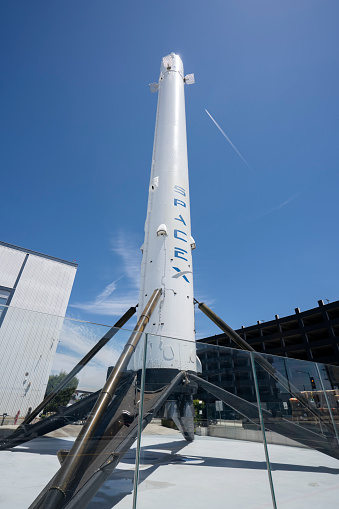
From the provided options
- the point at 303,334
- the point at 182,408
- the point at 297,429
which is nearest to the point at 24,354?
the point at 182,408

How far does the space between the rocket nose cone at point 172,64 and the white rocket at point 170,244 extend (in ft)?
Result: 9.73

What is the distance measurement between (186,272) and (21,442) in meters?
6.03

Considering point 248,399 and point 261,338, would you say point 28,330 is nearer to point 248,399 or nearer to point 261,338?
point 248,399

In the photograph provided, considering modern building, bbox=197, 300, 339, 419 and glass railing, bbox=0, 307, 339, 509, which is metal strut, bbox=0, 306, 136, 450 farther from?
modern building, bbox=197, 300, 339, 419

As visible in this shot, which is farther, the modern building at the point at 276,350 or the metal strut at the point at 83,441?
the modern building at the point at 276,350

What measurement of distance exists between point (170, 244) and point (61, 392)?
595cm

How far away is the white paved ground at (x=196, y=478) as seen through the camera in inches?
129

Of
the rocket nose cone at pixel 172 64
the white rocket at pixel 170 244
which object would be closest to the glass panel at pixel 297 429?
the white rocket at pixel 170 244

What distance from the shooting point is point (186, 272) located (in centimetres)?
861

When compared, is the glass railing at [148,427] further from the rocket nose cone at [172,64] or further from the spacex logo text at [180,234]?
the rocket nose cone at [172,64]

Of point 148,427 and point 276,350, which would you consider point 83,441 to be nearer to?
point 148,427

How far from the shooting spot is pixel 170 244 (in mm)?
8859

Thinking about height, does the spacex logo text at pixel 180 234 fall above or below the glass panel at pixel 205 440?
above

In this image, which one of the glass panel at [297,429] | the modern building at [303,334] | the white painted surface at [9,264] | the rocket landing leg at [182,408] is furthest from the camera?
the modern building at [303,334]
